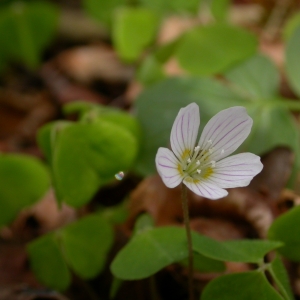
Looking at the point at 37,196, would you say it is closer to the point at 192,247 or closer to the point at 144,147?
the point at 144,147

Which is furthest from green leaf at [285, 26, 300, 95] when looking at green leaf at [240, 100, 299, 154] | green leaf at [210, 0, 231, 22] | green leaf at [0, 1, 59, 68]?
green leaf at [0, 1, 59, 68]

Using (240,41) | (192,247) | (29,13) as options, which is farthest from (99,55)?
(192,247)

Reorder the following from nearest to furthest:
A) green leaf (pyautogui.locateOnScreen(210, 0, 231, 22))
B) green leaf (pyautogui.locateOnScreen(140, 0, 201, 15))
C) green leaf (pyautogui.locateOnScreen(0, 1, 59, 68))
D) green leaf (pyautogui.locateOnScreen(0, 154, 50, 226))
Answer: green leaf (pyautogui.locateOnScreen(0, 154, 50, 226))
green leaf (pyautogui.locateOnScreen(210, 0, 231, 22))
green leaf (pyautogui.locateOnScreen(140, 0, 201, 15))
green leaf (pyautogui.locateOnScreen(0, 1, 59, 68))

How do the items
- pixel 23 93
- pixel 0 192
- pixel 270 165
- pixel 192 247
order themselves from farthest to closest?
pixel 23 93, pixel 0 192, pixel 270 165, pixel 192 247

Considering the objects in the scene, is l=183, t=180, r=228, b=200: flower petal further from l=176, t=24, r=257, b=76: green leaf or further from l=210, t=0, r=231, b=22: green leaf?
l=210, t=0, r=231, b=22: green leaf

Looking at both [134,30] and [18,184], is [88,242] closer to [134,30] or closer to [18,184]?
[18,184]
